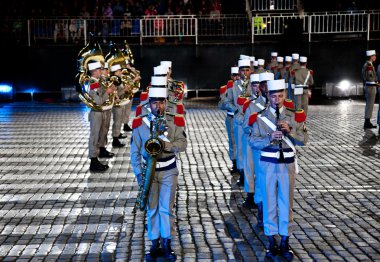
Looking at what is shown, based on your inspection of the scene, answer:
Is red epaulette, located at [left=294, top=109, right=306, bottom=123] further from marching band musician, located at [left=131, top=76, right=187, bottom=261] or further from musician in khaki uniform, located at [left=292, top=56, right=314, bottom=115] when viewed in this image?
musician in khaki uniform, located at [left=292, top=56, right=314, bottom=115]

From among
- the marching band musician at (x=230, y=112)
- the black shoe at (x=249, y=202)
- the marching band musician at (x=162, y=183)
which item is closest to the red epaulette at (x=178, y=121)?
the marching band musician at (x=162, y=183)

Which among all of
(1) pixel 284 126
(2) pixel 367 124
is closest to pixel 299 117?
(1) pixel 284 126

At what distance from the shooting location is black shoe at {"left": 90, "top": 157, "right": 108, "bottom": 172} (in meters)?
15.1

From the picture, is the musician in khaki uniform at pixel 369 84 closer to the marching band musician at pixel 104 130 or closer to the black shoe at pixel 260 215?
the marching band musician at pixel 104 130

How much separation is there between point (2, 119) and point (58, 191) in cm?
1230

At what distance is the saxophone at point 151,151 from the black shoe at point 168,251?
18.5 inches

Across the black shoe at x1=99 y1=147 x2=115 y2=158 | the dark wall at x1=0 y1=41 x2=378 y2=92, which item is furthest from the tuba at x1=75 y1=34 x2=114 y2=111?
the dark wall at x1=0 y1=41 x2=378 y2=92

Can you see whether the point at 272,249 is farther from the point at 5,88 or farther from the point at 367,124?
the point at 5,88

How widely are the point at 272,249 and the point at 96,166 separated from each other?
22.4 ft

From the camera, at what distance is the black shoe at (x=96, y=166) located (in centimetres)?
1512

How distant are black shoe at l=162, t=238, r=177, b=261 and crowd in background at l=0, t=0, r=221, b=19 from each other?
78.3ft

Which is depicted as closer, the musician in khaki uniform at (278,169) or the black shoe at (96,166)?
the musician in khaki uniform at (278,169)

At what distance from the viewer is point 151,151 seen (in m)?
8.61

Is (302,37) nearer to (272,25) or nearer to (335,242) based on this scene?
(272,25)
